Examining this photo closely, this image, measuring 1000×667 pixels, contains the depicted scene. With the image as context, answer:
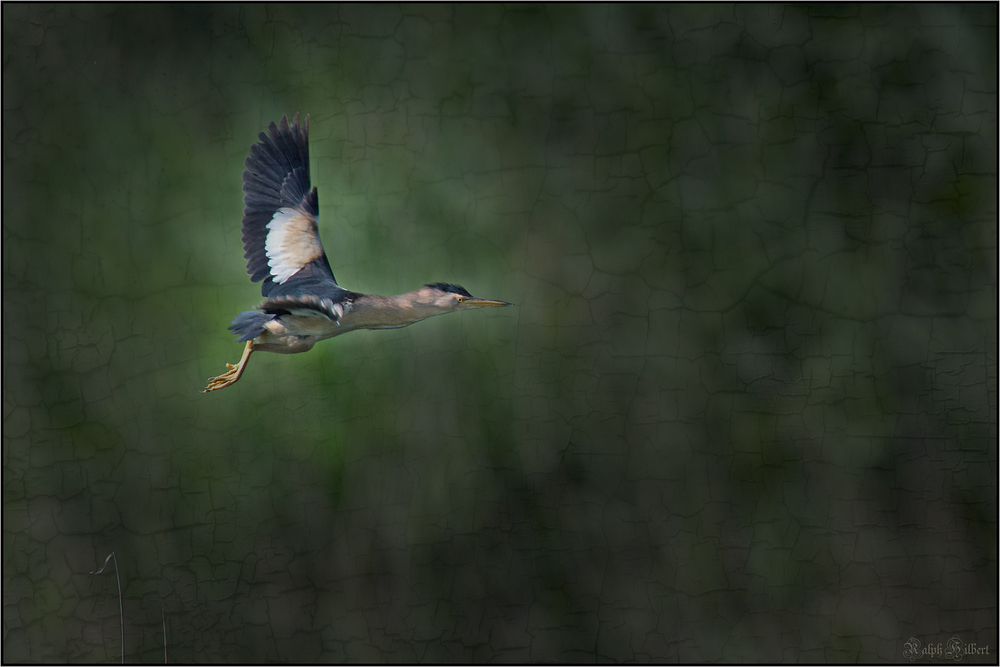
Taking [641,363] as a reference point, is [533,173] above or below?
above

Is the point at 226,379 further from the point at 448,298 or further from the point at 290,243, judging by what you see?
the point at 448,298

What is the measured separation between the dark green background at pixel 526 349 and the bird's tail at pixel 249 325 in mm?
441

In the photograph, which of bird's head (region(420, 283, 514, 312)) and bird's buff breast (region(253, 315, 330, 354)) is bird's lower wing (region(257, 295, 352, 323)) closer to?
bird's buff breast (region(253, 315, 330, 354))

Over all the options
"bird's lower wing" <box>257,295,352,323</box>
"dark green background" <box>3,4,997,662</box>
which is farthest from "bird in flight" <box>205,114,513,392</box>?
"dark green background" <box>3,4,997,662</box>

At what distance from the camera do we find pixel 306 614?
211 cm

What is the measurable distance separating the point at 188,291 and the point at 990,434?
1607mm

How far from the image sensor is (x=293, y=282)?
1.74 m

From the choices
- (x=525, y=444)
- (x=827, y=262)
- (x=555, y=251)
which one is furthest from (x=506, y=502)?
(x=827, y=262)

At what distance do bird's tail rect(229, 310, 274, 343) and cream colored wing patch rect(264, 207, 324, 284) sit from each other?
14 cm

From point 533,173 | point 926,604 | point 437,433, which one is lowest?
point 926,604

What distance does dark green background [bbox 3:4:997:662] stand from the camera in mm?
2084

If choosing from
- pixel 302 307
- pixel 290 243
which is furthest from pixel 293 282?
pixel 302 307

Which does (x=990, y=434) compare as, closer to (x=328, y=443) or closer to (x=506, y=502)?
(x=506, y=502)

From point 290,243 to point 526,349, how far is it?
0.55 m
